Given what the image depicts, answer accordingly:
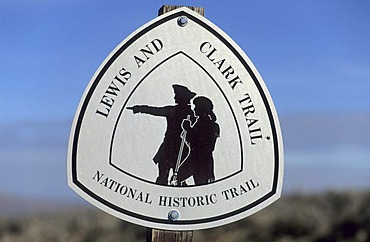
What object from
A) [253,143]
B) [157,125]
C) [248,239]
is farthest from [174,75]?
[248,239]

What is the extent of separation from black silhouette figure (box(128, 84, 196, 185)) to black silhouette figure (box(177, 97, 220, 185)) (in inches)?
0.6

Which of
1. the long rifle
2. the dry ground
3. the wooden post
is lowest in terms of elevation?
the wooden post

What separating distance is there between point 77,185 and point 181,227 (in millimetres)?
228

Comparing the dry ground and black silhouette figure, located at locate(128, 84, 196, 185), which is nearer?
black silhouette figure, located at locate(128, 84, 196, 185)

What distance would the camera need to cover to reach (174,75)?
144 centimetres

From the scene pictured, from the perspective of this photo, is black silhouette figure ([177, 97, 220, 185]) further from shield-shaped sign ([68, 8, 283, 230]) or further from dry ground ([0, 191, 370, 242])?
dry ground ([0, 191, 370, 242])

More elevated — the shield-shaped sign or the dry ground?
the dry ground

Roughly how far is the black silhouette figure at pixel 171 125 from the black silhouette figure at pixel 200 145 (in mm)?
15

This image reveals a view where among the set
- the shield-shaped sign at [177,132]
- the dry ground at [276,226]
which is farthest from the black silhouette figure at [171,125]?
the dry ground at [276,226]

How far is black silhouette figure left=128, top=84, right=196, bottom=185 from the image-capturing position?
1.41 m

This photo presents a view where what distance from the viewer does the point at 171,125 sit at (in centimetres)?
142

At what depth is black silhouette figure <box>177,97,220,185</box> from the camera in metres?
1.42

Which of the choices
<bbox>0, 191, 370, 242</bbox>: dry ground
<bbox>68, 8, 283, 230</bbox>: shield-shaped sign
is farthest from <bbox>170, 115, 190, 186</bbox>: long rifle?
<bbox>0, 191, 370, 242</bbox>: dry ground

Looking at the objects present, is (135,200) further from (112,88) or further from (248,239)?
(248,239)
